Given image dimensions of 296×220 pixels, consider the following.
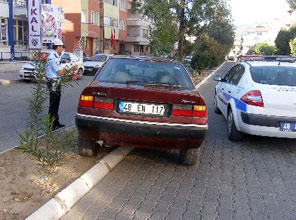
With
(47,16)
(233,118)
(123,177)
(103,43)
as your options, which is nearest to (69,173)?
(123,177)

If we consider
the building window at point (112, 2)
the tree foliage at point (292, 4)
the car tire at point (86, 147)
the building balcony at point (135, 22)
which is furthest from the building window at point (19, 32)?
the car tire at point (86, 147)

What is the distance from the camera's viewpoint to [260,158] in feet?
19.2

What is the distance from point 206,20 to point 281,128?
65.4 feet

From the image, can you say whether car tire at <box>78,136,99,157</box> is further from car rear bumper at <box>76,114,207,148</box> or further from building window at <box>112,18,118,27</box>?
building window at <box>112,18,118,27</box>

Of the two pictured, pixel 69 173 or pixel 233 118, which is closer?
pixel 69 173

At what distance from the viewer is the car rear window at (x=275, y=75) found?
6.42 meters

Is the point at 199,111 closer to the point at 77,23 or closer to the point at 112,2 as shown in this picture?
the point at 77,23

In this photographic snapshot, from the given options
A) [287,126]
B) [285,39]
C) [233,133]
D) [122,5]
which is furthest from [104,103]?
[122,5]

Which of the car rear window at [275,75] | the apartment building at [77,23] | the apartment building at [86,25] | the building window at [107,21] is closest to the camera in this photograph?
the car rear window at [275,75]

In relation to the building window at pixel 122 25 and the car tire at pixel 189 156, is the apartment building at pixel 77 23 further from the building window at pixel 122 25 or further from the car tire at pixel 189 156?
the car tire at pixel 189 156

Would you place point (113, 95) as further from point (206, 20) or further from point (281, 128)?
point (206, 20)

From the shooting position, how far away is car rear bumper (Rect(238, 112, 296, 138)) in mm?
5871

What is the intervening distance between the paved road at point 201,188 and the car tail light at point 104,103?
996 millimetres

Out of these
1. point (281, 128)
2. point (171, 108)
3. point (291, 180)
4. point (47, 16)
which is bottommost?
point (291, 180)
